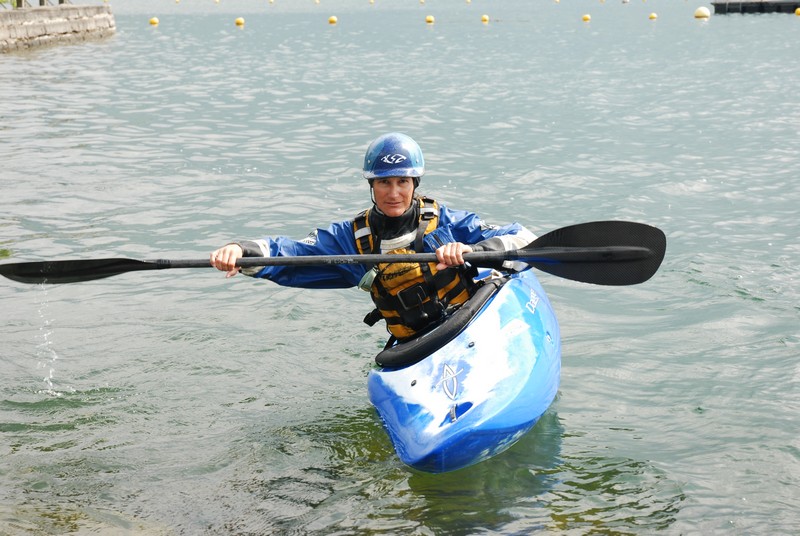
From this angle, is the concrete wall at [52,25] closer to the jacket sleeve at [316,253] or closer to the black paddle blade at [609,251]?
the jacket sleeve at [316,253]

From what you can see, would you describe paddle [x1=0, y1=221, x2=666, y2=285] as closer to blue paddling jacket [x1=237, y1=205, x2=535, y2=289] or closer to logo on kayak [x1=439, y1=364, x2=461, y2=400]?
blue paddling jacket [x1=237, y1=205, x2=535, y2=289]

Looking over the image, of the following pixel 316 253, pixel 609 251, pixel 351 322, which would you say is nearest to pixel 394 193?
pixel 316 253

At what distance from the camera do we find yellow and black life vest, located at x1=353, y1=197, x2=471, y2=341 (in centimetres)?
475

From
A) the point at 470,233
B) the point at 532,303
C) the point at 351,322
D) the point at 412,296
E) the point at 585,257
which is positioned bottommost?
the point at 351,322

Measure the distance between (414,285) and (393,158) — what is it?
2.12 feet

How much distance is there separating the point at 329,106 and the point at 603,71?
6642 millimetres

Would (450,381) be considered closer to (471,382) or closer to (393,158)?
(471,382)

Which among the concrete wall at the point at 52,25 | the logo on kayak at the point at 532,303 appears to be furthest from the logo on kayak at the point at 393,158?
the concrete wall at the point at 52,25

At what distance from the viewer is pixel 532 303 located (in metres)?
4.91

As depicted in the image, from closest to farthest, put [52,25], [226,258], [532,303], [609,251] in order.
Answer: [226,258] < [609,251] < [532,303] < [52,25]

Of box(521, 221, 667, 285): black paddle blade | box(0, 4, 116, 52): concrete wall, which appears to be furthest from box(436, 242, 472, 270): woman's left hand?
box(0, 4, 116, 52): concrete wall

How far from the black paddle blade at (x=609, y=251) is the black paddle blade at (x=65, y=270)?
2.20 m

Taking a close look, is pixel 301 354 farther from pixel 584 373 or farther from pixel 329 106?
pixel 329 106

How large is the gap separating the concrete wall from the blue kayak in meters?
21.6
